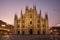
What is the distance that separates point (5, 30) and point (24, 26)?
9.04 ft

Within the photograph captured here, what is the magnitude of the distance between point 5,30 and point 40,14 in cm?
558

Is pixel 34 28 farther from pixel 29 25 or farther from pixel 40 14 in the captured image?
pixel 40 14

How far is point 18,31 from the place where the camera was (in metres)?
18.9

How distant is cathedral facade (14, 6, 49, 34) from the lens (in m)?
18.7

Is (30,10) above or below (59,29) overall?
above

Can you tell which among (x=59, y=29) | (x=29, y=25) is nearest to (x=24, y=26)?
(x=29, y=25)

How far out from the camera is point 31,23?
19.2 m

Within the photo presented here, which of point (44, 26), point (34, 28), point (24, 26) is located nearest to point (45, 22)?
point (44, 26)

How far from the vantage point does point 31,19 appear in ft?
63.4

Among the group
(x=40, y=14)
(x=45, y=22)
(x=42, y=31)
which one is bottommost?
(x=42, y=31)

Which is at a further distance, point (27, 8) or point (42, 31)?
point (27, 8)

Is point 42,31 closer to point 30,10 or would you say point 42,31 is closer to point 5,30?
point 30,10

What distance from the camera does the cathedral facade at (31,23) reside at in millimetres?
18719

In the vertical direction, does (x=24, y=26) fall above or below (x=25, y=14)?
below
